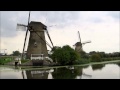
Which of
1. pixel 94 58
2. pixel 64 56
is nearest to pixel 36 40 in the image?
Result: pixel 64 56

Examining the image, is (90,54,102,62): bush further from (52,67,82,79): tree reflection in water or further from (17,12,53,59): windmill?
(52,67,82,79): tree reflection in water

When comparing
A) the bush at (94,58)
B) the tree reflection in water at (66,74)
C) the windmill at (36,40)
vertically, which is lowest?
the tree reflection in water at (66,74)

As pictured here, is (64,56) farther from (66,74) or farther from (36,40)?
(66,74)

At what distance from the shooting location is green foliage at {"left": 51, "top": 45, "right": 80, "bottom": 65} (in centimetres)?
3484

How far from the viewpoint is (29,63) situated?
1406 inches

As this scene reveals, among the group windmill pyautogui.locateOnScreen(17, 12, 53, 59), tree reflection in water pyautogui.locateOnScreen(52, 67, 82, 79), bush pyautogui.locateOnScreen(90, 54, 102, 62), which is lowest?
tree reflection in water pyautogui.locateOnScreen(52, 67, 82, 79)

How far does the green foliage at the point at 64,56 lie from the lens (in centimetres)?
3484

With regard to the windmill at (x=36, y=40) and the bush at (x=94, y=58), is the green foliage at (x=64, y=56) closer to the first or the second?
the windmill at (x=36, y=40)

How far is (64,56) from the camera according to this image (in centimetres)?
3475

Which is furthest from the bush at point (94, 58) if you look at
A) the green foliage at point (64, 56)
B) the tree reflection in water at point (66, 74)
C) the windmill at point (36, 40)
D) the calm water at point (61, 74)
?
the tree reflection in water at point (66, 74)

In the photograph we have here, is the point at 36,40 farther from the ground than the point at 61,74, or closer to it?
farther from the ground

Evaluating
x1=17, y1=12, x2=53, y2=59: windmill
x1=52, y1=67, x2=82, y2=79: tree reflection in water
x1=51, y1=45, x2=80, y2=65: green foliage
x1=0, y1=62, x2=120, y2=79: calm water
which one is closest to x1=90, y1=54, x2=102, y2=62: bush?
x1=51, y1=45, x2=80, y2=65: green foliage
